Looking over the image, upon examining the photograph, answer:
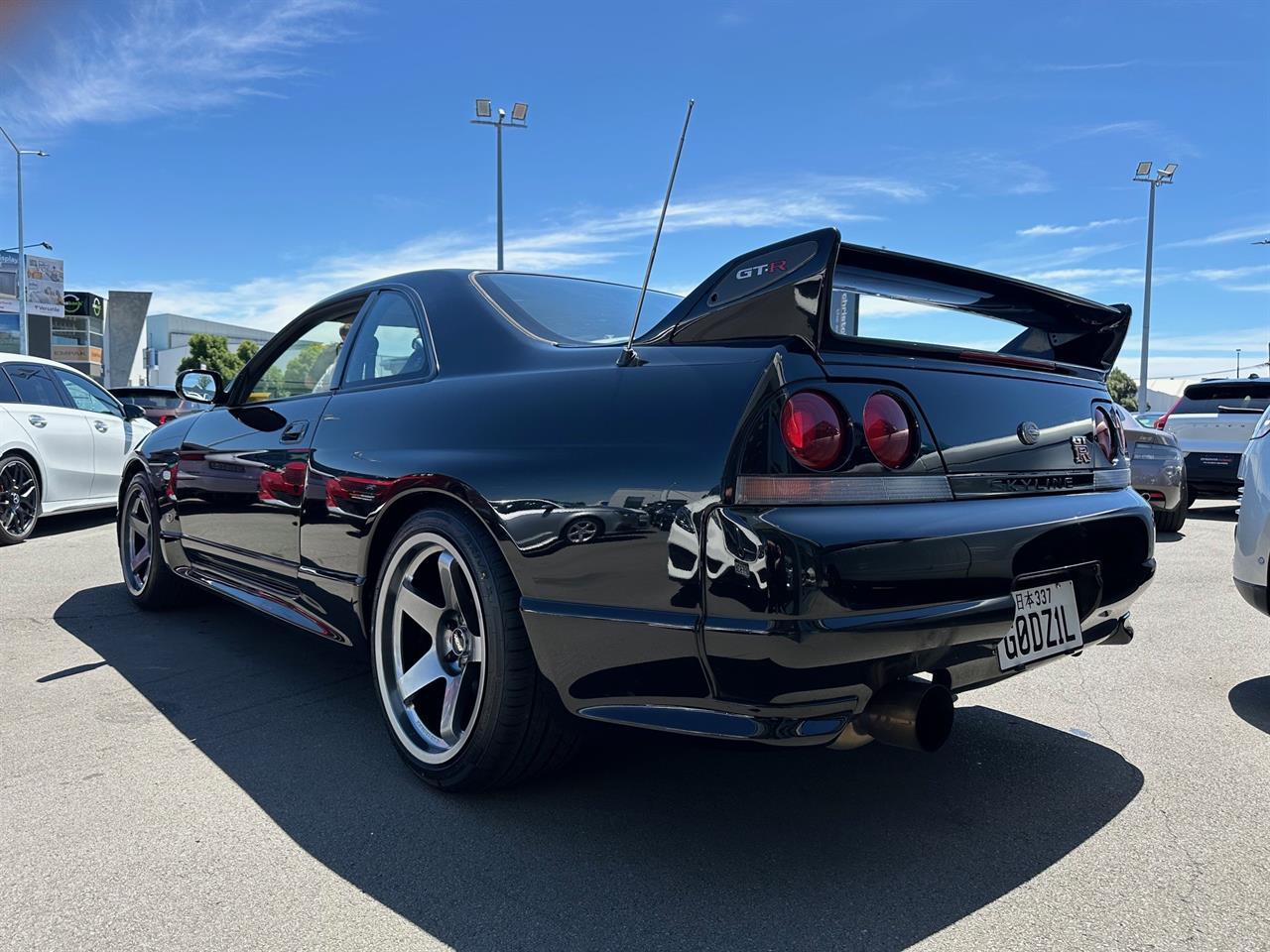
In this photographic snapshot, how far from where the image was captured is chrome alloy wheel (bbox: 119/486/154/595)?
461 cm

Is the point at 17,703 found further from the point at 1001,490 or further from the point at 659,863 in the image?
the point at 1001,490

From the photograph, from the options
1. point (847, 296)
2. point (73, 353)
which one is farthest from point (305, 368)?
point (73, 353)

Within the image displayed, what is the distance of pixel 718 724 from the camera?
1.87 meters

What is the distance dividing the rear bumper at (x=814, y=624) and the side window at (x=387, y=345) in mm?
1093

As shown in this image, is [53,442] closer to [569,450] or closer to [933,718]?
[569,450]

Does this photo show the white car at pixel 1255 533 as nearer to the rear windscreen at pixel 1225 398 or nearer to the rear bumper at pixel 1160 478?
the rear bumper at pixel 1160 478

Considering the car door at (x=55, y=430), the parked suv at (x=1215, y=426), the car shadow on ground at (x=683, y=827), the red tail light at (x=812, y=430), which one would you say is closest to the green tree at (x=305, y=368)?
the car shadow on ground at (x=683, y=827)

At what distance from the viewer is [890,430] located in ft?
6.50

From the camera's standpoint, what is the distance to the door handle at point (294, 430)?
319cm

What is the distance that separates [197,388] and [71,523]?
18.9 ft

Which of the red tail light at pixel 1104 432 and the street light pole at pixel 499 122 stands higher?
the street light pole at pixel 499 122

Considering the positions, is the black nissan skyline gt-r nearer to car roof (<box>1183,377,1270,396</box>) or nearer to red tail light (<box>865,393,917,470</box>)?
red tail light (<box>865,393,917,470</box>)

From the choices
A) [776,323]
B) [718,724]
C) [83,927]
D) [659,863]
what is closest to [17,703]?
[83,927]

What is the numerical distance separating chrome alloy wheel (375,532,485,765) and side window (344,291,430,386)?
627 millimetres
